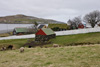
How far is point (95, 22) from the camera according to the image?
7400cm

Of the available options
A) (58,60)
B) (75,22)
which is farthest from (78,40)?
(75,22)

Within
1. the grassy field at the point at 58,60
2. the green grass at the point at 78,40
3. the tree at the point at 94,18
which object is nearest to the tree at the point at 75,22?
the tree at the point at 94,18

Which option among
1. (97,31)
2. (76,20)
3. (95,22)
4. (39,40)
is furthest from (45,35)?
(76,20)

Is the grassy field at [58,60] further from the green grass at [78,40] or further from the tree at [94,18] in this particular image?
the tree at [94,18]

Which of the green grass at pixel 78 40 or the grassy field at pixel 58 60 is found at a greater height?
the grassy field at pixel 58 60

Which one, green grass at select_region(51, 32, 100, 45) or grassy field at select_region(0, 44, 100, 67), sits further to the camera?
green grass at select_region(51, 32, 100, 45)

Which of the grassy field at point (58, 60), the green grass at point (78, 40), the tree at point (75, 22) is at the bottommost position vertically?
the green grass at point (78, 40)

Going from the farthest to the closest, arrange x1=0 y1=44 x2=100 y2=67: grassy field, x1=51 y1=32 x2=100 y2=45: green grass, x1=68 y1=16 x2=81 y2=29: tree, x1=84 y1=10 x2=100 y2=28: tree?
x1=68 y1=16 x2=81 y2=29: tree < x1=84 y1=10 x2=100 y2=28: tree < x1=51 y1=32 x2=100 y2=45: green grass < x1=0 y1=44 x2=100 y2=67: grassy field

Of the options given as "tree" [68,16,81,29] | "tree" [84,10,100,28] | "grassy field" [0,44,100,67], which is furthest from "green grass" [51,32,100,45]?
"tree" [68,16,81,29]

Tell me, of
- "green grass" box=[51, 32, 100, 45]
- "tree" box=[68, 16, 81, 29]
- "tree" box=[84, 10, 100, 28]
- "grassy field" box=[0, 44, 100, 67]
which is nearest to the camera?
"grassy field" box=[0, 44, 100, 67]

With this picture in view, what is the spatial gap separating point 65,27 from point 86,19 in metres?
21.4

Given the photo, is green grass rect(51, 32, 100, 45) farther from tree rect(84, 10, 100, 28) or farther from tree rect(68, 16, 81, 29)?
tree rect(68, 16, 81, 29)

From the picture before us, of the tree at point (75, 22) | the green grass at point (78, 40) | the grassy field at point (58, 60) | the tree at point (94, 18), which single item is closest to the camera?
the grassy field at point (58, 60)

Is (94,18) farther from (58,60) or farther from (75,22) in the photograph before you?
(58,60)
